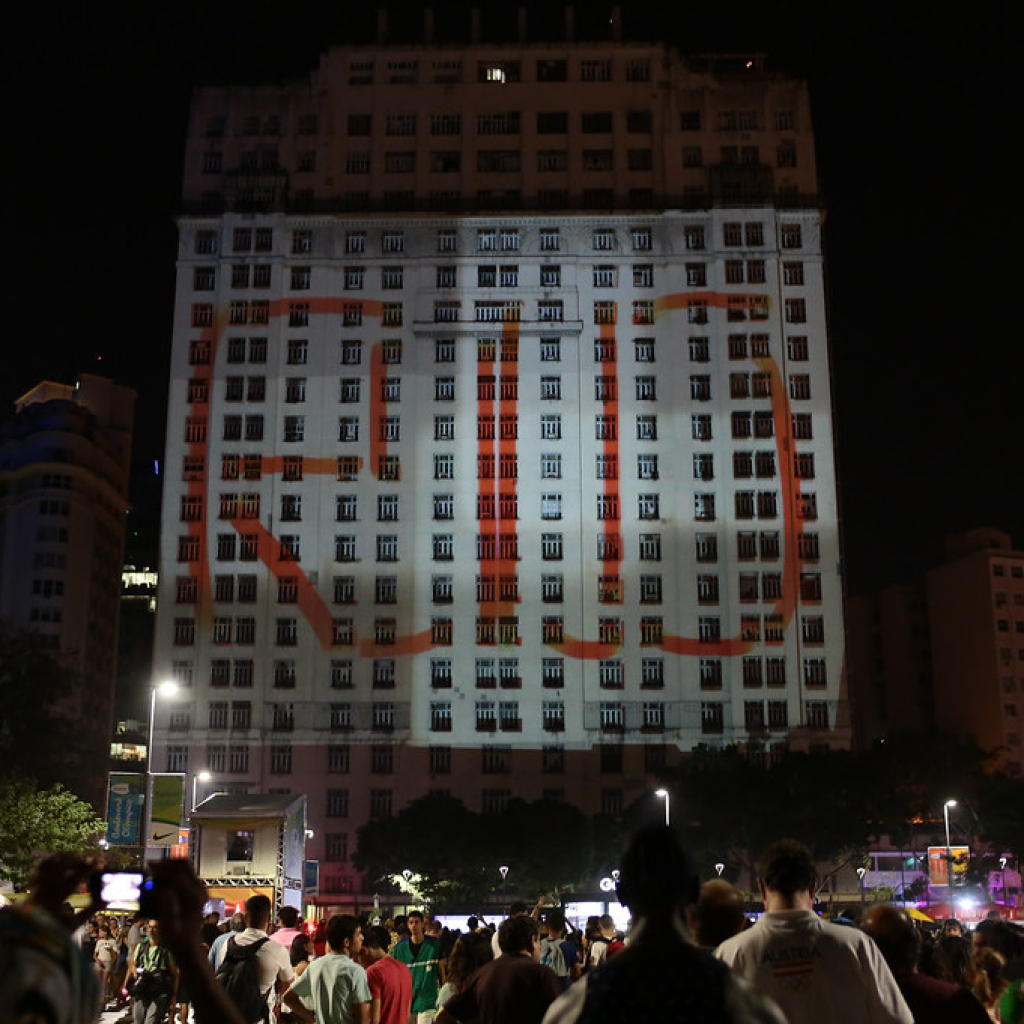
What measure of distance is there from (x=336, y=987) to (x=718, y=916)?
4.72m

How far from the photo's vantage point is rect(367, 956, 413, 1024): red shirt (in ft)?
38.6

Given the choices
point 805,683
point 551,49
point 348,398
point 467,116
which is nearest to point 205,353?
point 348,398

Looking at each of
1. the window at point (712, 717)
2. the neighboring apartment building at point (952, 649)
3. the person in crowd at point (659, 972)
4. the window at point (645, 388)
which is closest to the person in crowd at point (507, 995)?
the person in crowd at point (659, 972)

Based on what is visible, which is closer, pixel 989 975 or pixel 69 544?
pixel 989 975

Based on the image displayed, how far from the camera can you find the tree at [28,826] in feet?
148

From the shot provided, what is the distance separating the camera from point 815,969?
5918mm

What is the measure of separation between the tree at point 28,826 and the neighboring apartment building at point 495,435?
3086 cm

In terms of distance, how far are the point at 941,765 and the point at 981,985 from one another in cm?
6311

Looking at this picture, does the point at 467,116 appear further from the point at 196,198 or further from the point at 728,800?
the point at 728,800

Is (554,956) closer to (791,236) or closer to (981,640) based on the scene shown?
(791,236)

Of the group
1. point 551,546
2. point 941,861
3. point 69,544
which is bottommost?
point 941,861

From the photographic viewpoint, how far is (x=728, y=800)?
67.0 metres

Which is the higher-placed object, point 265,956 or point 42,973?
point 42,973

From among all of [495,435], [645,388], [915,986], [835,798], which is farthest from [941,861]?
[915,986]
